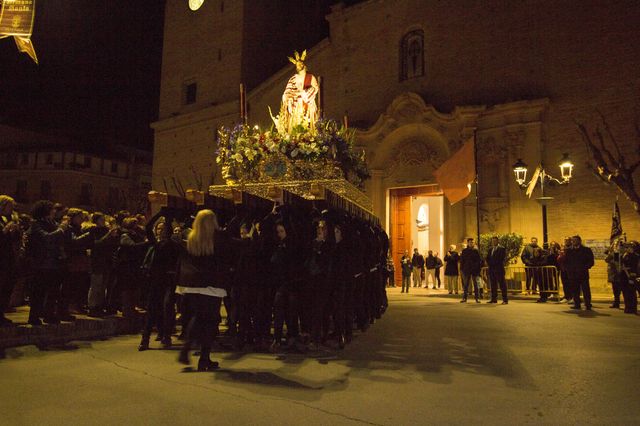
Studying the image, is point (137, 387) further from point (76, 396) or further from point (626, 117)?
point (626, 117)

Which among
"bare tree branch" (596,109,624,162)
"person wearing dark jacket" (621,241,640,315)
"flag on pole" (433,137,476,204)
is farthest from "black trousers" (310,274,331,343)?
"bare tree branch" (596,109,624,162)

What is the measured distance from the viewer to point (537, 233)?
18.5m

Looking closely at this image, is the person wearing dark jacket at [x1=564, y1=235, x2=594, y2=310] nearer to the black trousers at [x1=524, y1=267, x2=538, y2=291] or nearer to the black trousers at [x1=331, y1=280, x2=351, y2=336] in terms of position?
the black trousers at [x1=524, y1=267, x2=538, y2=291]

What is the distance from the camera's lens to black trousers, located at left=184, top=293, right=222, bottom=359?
5.35 m

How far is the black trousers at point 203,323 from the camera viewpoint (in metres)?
5.35

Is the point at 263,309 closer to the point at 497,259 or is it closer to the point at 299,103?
the point at 299,103

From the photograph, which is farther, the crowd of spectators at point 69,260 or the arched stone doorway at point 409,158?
the arched stone doorway at point 409,158

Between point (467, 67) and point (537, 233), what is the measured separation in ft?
26.7

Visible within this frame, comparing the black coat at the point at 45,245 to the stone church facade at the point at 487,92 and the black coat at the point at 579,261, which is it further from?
the stone church facade at the point at 487,92

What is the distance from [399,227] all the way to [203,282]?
18326mm

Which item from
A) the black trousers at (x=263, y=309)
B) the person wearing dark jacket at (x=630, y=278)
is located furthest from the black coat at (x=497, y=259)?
the black trousers at (x=263, y=309)

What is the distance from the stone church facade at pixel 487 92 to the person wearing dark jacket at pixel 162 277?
15323mm

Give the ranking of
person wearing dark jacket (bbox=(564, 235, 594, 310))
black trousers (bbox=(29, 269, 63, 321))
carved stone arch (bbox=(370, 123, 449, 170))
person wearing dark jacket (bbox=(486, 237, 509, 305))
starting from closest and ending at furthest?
1. black trousers (bbox=(29, 269, 63, 321))
2. person wearing dark jacket (bbox=(564, 235, 594, 310))
3. person wearing dark jacket (bbox=(486, 237, 509, 305))
4. carved stone arch (bbox=(370, 123, 449, 170))

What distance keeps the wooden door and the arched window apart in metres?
5.96
